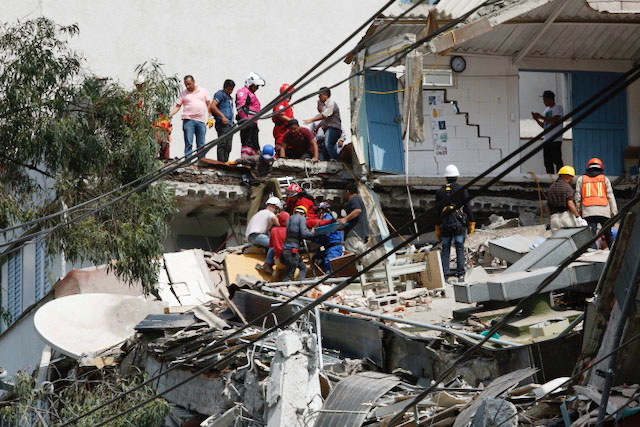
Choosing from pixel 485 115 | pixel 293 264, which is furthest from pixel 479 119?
pixel 293 264

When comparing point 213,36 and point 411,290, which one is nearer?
point 411,290

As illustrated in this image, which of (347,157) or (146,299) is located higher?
(347,157)

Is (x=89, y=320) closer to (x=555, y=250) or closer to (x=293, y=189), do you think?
(x=293, y=189)

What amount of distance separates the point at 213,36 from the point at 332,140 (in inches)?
266

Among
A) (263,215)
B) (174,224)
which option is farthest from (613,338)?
(174,224)

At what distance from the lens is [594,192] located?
1775cm

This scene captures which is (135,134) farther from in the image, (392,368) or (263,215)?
(392,368)

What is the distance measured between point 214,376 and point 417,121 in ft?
25.6

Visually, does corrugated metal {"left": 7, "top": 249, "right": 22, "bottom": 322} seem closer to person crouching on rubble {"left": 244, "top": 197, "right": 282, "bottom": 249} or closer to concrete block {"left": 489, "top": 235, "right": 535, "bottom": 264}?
person crouching on rubble {"left": 244, "top": 197, "right": 282, "bottom": 249}

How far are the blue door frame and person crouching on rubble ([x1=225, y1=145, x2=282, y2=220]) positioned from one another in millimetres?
6371

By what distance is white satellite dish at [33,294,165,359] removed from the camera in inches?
656

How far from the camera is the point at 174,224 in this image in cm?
2291

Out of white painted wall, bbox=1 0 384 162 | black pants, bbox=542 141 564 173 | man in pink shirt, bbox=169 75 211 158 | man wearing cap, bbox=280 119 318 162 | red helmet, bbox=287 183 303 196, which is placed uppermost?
white painted wall, bbox=1 0 384 162

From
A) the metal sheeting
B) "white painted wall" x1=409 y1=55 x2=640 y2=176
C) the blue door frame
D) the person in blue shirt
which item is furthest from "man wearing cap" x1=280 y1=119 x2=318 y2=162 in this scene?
the metal sheeting
